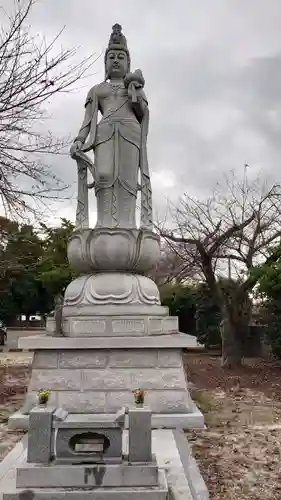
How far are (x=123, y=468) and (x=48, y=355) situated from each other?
2.91 metres

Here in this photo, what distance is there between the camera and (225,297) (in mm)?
13656

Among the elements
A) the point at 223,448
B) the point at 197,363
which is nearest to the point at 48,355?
the point at 223,448

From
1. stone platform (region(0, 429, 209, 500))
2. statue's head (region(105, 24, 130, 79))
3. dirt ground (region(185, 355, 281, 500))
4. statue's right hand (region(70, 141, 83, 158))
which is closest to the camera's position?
stone platform (region(0, 429, 209, 500))

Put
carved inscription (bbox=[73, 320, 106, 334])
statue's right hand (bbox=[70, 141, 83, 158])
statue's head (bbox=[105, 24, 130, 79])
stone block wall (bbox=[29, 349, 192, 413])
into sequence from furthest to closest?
statue's head (bbox=[105, 24, 130, 79]) → statue's right hand (bbox=[70, 141, 83, 158]) → carved inscription (bbox=[73, 320, 106, 334]) → stone block wall (bbox=[29, 349, 192, 413])

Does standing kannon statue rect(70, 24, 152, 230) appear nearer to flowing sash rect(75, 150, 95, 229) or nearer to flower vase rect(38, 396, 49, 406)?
flowing sash rect(75, 150, 95, 229)

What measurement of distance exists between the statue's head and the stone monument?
0.05 feet

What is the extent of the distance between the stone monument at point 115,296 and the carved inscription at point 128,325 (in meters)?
0.01

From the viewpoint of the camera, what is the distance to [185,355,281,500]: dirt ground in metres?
4.32

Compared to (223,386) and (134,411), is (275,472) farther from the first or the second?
(223,386)

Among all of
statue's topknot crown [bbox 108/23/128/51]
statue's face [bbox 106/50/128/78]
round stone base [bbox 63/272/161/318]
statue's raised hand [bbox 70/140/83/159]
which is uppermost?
statue's topknot crown [bbox 108/23/128/51]

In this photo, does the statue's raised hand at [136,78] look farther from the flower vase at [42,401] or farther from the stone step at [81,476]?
the stone step at [81,476]

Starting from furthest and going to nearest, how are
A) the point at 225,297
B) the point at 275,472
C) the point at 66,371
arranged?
the point at 225,297 → the point at 66,371 → the point at 275,472

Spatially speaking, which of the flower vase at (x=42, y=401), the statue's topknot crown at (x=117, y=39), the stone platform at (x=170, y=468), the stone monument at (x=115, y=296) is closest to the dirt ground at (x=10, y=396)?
the stone platform at (x=170, y=468)

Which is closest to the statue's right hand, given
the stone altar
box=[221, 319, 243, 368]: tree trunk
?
the stone altar
